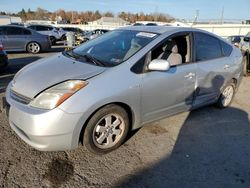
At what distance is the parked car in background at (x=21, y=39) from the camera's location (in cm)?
1173

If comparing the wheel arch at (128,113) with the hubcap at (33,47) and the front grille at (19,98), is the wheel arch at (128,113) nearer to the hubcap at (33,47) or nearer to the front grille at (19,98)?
the front grille at (19,98)

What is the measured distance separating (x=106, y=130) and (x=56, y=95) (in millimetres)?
789

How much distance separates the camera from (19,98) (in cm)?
280

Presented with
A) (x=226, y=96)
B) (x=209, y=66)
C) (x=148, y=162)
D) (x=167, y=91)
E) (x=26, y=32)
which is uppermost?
(x=26, y=32)

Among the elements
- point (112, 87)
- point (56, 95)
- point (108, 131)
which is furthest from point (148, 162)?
point (56, 95)

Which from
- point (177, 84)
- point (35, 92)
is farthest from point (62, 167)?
point (177, 84)

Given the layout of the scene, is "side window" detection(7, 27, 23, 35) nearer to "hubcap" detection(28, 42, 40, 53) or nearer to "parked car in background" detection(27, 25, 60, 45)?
"hubcap" detection(28, 42, 40, 53)

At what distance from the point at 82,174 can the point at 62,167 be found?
268mm

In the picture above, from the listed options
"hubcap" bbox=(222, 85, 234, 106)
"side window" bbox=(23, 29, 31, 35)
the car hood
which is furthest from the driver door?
"side window" bbox=(23, 29, 31, 35)

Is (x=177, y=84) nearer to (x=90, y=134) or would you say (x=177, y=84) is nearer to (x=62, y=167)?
(x=90, y=134)

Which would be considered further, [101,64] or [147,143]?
[147,143]

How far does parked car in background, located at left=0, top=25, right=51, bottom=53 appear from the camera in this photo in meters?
11.7

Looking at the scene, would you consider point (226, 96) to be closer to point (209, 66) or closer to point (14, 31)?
point (209, 66)

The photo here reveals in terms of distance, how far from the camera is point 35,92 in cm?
270
